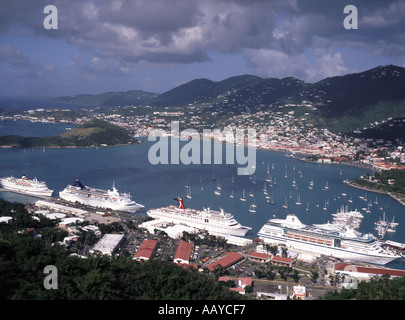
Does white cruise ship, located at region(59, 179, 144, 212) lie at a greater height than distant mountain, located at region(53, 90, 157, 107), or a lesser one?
lesser

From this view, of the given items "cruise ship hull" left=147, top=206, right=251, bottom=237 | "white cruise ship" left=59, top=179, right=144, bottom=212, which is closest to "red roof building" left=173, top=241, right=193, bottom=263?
"cruise ship hull" left=147, top=206, right=251, bottom=237

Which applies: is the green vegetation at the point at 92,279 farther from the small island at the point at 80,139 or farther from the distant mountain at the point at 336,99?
the distant mountain at the point at 336,99

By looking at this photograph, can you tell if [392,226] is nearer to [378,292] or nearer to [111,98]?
[378,292]

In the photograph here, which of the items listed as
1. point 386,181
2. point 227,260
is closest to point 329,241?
point 227,260

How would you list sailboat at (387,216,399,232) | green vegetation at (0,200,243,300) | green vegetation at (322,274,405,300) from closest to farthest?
1. green vegetation at (0,200,243,300)
2. green vegetation at (322,274,405,300)
3. sailboat at (387,216,399,232)

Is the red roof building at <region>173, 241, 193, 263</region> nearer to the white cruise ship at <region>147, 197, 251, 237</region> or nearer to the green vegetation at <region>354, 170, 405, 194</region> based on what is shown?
the white cruise ship at <region>147, 197, 251, 237</region>
